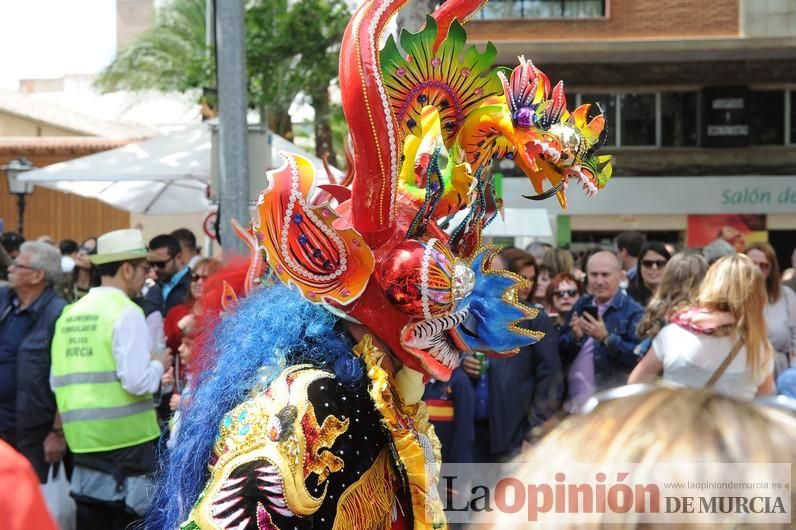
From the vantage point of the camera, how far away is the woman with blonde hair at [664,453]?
1074 mm

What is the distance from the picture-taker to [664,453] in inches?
42.9

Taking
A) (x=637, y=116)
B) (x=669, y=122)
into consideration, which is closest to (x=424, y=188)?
(x=637, y=116)

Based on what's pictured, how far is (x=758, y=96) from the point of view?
61.9 ft

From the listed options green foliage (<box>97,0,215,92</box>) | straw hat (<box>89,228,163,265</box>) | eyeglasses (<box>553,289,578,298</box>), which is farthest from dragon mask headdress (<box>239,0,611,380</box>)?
green foliage (<box>97,0,215,92</box>)

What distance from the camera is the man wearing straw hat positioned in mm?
4980

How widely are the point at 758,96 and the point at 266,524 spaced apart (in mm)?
18611

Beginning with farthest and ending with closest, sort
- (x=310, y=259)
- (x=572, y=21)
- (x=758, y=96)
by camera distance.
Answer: (x=758, y=96), (x=572, y=21), (x=310, y=259)

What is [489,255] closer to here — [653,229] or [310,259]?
[310,259]

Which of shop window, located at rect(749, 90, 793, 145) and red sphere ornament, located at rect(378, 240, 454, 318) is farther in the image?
shop window, located at rect(749, 90, 793, 145)

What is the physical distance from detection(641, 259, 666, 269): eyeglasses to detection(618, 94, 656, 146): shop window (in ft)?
43.3

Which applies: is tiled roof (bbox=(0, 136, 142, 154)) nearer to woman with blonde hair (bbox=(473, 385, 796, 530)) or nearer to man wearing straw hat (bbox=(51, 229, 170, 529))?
man wearing straw hat (bbox=(51, 229, 170, 529))

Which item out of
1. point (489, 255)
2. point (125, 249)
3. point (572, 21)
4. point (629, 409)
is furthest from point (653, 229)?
point (629, 409)

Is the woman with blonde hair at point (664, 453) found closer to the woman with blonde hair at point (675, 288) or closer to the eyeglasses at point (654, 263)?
the woman with blonde hair at point (675, 288)

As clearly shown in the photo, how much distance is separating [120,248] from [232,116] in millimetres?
1018
